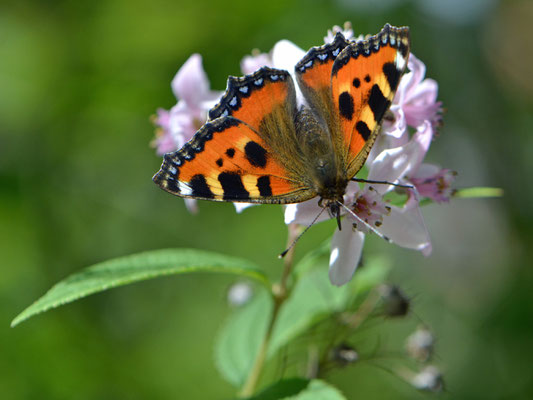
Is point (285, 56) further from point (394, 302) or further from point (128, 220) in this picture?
point (128, 220)

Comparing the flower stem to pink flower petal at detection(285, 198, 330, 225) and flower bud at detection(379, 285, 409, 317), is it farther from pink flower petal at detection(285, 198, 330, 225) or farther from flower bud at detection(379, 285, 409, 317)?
flower bud at detection(379, 285, 409, 317)

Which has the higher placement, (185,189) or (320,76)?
(320,76)

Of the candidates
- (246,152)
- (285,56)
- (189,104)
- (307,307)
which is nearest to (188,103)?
(189,104)

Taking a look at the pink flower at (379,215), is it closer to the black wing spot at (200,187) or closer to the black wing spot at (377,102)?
the black wing spot at (377,102)

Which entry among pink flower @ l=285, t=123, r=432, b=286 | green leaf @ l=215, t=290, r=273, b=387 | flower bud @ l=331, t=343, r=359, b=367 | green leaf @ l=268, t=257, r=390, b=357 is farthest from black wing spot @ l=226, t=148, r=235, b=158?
flower bud @ l=331, t=343, r=359, b=367

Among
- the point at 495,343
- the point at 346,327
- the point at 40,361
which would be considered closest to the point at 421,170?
the point at 346,327

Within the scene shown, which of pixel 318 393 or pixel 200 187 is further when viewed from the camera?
pixel 200 187

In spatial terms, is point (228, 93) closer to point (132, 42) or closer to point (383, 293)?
point (383, 293)
